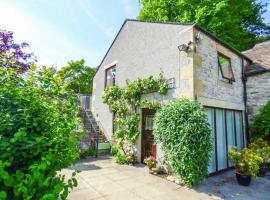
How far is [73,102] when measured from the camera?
2.80 m

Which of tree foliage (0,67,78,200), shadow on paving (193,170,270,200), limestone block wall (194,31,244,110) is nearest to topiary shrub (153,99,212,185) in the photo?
shadow on paving (193,170,270,200)

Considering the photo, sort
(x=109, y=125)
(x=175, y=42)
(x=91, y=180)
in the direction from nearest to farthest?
(x=91, y=180) < (x=175, y=42) < (x=109, y=125)

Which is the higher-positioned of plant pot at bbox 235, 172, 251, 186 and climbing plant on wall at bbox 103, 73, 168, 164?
climbing plant on wall at bbox 103, 73, 168, 164

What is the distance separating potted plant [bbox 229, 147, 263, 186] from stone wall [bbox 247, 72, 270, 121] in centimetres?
346

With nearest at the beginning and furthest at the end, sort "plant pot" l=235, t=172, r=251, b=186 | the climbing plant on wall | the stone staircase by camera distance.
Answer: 1. "plant pot" l=235, t=172, r=251, b=186
2. the climbing plant on wall
3. the stone staircase

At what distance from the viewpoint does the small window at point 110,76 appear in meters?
11.7

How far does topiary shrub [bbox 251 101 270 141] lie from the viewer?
8.21 m

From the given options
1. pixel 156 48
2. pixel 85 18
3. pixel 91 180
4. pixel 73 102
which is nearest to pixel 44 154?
pixel 73 102

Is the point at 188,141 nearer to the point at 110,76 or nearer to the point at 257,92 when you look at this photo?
the point at 257,92

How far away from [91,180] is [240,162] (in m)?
5.14

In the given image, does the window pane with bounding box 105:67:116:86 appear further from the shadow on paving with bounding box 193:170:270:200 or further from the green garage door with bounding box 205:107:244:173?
the shadow on paving with bounding box 193:170:270:200

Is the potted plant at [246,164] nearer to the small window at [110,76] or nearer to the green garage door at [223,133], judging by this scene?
the green garage door at [223,133]

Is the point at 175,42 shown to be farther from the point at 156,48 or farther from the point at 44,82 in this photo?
the point at 44,82

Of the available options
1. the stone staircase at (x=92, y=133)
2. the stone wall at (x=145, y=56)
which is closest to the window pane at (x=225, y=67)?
the stone wall at (x=145, y=56)
